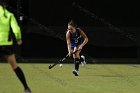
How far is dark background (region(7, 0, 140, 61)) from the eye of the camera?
19.6 metres

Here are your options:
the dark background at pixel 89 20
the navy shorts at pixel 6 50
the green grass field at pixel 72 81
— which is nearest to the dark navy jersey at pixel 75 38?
the green grass field at pixel 72 81

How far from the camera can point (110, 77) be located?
533 inches

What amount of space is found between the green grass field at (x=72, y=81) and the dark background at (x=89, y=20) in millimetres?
3535

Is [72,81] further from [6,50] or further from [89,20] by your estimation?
[89,20]

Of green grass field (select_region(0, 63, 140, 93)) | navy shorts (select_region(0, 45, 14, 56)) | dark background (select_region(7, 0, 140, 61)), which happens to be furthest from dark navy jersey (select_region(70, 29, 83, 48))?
dark background (select_region(7, 0, 140, 61))

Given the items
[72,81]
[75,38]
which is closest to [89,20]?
[75,38]

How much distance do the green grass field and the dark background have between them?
353 cm

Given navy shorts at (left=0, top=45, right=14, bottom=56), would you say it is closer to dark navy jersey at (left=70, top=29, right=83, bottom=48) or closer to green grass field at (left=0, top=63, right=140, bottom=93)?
green grass field at (left=0, top=63, right=140, bottom=93)

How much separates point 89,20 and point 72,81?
7572 millimetres

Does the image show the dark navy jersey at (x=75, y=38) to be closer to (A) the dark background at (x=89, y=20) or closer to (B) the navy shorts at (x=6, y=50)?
(B) the navy shorts at (x=6, y=50)

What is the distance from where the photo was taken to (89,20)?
19.8 m

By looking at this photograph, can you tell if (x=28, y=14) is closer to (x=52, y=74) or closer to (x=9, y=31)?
(x=52, y=74)

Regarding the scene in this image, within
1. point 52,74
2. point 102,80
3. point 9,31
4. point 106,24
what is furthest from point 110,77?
point 106,24

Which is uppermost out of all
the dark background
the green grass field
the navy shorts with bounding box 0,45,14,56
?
the navy shorts with bounding box 0,45,14,56
